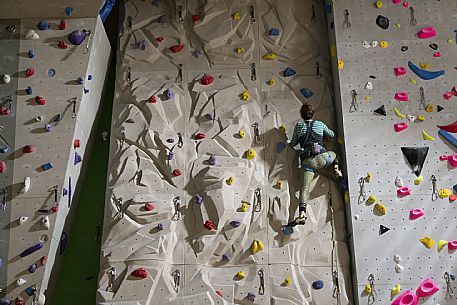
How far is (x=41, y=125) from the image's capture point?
221 inches

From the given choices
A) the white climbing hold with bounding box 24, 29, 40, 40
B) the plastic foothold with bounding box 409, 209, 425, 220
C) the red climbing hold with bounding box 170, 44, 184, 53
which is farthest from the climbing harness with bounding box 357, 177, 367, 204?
the white climbing hold with bounding box 24, 29, 40, 40

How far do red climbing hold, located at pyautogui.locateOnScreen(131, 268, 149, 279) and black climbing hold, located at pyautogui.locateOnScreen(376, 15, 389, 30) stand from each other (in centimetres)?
271

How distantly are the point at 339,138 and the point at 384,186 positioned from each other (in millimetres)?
555

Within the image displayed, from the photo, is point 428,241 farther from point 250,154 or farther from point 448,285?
point 250,154

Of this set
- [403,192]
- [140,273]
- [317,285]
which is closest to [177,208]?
[140,273]

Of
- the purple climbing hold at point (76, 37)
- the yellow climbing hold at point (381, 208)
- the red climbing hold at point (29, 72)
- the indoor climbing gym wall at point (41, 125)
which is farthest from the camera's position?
the purple climbing hold at point (76, 37)

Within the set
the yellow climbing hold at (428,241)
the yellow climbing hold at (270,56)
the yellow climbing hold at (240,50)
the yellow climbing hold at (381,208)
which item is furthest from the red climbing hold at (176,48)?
the yellow climbing hold at (428,241)

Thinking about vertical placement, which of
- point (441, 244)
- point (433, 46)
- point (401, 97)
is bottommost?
point (441, 244)

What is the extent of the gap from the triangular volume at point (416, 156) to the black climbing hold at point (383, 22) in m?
1.06

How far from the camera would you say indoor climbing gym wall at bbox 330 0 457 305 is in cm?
523

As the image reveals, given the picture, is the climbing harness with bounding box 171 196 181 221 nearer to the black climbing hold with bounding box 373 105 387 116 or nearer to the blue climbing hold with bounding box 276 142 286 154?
the blue climbing hold with bounding box 276 142 286 154

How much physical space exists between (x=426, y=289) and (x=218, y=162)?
71.4 inches

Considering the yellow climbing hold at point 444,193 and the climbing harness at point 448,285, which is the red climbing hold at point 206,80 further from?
the climbing harness at point 448,285

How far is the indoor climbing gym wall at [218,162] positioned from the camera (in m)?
5.32
